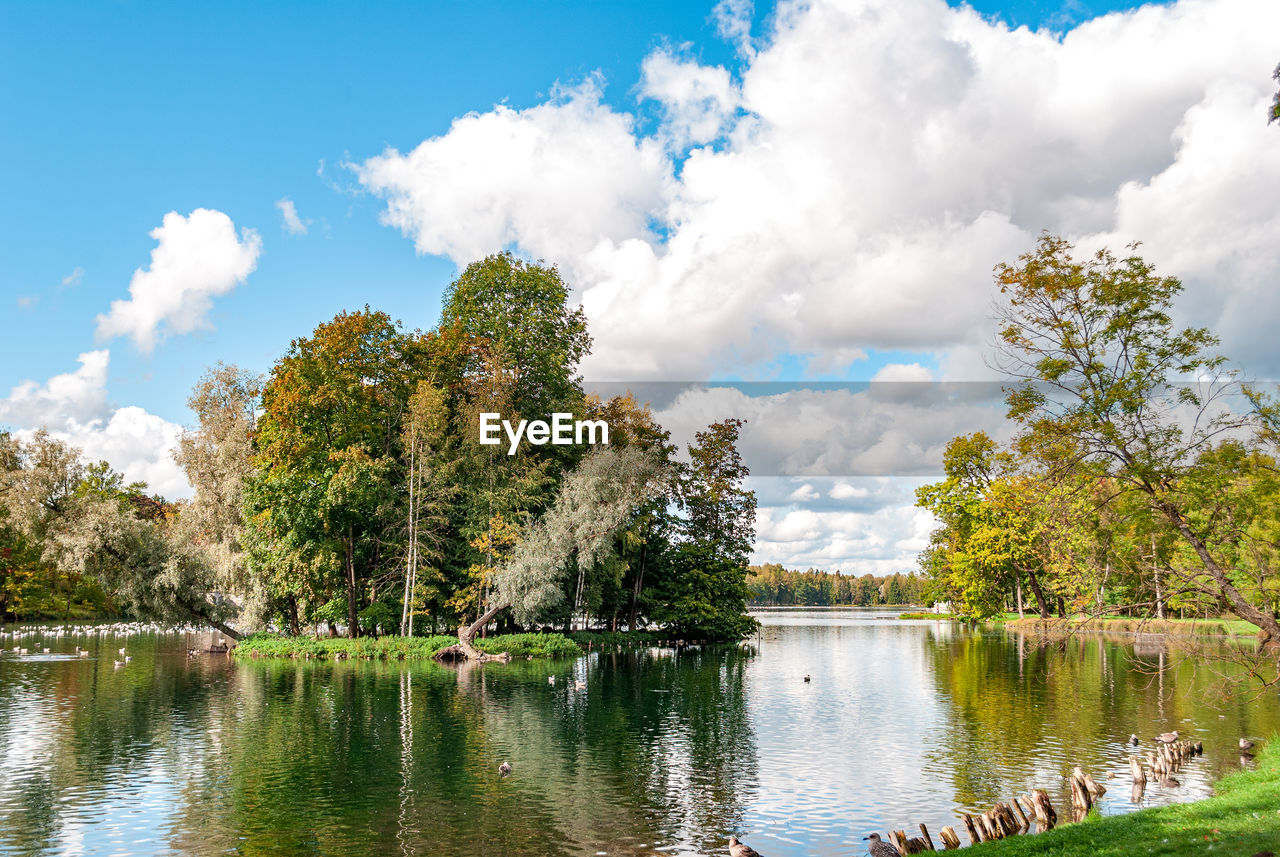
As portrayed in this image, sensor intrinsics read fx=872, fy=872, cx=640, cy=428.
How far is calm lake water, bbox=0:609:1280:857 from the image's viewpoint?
18094mm

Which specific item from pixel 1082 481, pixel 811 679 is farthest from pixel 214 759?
pixel 811 679

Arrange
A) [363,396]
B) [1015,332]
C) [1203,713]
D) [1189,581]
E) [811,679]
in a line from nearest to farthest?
[1189,581] → [1015,332] → [1203,713] → [811,679] → [363,396]

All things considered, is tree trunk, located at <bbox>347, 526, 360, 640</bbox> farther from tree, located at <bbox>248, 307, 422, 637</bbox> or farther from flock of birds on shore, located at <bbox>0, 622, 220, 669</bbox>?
flock of birds on shore, located at <bbox>0, 622, 220, 669</bbox>

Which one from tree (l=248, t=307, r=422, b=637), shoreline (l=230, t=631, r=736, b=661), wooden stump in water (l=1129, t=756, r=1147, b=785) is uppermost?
tree (l=248, t=307, r=422, b=637)

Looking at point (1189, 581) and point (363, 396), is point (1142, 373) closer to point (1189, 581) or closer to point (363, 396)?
point (1189, 581)

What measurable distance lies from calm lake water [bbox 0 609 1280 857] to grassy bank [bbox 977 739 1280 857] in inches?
134

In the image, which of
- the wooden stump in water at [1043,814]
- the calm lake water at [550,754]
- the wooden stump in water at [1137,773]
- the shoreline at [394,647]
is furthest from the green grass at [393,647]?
the wooden stump in water at [1043,814]

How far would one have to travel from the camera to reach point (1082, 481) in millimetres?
22953

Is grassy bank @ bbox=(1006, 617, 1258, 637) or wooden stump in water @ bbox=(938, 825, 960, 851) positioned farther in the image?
grassy bank @ bbox=(1006, 617, 1258, 637)

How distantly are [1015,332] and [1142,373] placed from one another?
3.33 meters

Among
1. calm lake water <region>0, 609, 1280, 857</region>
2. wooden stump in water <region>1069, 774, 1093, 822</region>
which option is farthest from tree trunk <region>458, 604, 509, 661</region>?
wooden stump in water <region>1069, 774, 1093, 822</region>

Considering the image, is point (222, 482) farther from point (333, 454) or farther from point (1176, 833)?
point (1176, 833)

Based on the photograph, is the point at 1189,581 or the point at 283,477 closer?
the point at 1189,581

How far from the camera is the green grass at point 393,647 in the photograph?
55.7 m
